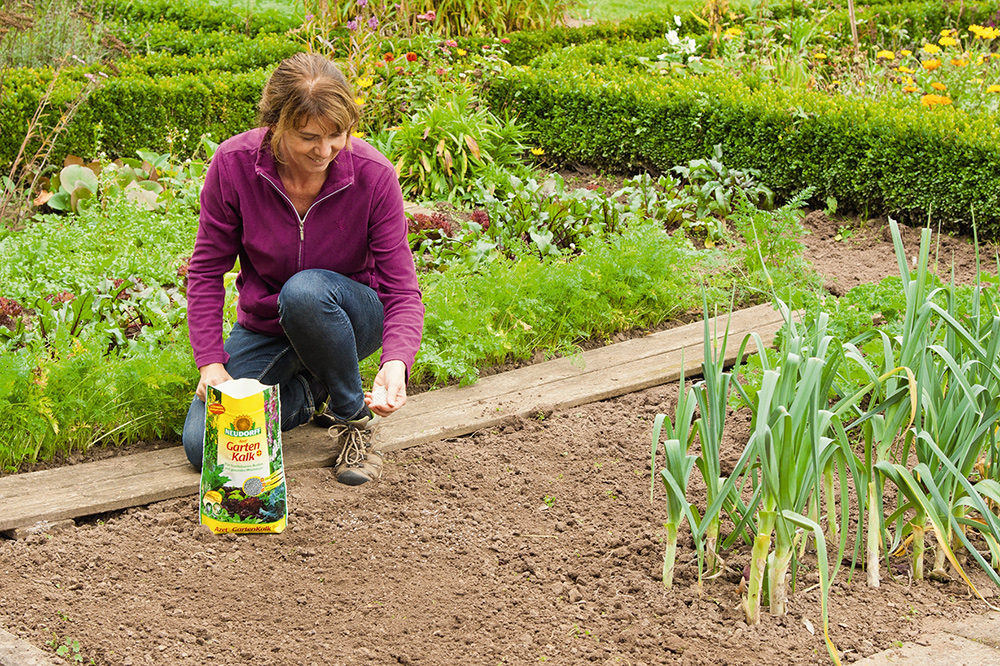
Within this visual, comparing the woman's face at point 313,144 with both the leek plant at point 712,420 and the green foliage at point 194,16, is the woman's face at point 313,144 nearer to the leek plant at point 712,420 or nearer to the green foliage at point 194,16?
the leek plant at point 712,420

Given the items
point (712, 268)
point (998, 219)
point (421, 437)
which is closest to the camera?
point (421, 437)

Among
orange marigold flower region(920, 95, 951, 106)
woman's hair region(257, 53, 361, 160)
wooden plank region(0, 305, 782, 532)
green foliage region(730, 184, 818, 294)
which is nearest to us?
woman's hair region(257, 53, 361, 160)

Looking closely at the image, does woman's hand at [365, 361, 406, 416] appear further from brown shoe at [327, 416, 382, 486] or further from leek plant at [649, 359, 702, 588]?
leek plant at [649, 359, 702, 588]

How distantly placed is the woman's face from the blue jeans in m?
0.34

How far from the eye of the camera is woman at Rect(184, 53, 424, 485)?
2572 millimetres

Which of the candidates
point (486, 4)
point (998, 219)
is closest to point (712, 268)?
point (998, 219)

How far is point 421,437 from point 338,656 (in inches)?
43.3

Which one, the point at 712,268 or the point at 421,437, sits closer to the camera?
the point at 421,437

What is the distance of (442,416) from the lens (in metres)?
3.25

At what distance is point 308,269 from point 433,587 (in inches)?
39.2

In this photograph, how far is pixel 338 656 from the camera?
209 cm

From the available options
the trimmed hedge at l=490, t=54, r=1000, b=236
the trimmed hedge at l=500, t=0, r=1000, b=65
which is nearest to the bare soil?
the trimmed hedge at l=490, t=54, r=1000, b=236

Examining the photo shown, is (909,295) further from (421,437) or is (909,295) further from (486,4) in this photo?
(486,4)

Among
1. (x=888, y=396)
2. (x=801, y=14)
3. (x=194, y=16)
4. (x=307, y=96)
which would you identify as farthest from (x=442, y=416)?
(x=801, y=14)
